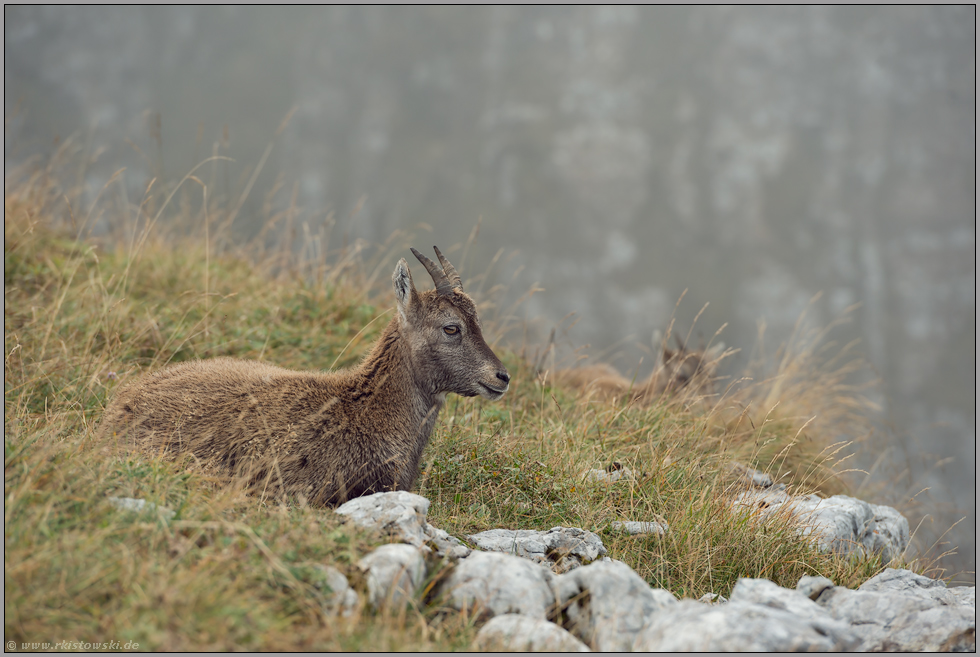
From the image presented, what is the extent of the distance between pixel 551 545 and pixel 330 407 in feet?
6.15

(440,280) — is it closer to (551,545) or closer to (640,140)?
(551,545)

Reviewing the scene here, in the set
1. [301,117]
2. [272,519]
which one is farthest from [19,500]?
[301,117]

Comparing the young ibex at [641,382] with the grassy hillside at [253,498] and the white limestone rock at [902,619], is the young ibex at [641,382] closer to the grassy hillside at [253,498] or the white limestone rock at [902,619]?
the grassy hillside at [253,498]

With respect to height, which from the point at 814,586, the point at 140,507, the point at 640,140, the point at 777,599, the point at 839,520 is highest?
the point at 640,140

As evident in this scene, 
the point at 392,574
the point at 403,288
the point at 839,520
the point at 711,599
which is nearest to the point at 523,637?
the point at 392,574

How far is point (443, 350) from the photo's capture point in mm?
5309

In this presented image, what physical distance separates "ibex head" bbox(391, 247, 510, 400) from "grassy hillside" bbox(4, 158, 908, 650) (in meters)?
0.81

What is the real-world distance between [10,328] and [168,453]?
338cm

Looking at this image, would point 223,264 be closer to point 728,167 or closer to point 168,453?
point 168,453

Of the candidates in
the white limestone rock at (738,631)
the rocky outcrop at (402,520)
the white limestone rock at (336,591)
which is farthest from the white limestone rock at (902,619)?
the white limestone rock at (336,591)

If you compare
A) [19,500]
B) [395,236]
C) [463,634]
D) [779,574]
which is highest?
[395,236]

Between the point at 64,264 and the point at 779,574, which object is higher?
the point at 64,264

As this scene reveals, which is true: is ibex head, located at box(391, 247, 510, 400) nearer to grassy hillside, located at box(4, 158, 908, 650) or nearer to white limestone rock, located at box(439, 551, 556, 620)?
grassy hillside, located at box(4, 158, 908, 650)

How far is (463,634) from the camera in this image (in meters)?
3.16
